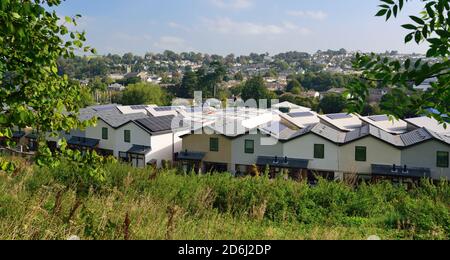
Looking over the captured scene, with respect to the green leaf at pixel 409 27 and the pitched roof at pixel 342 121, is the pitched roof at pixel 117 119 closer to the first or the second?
the pitched roof at pixel 342 121

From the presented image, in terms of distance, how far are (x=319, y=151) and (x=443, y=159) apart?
248 inches

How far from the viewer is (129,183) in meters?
9.16

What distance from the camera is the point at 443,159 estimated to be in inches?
860

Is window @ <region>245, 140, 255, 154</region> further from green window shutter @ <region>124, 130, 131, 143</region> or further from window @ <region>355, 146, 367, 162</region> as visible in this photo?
green window shutter @ <region>124, 130, 131, 143</region>

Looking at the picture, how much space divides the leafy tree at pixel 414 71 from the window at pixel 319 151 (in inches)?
835

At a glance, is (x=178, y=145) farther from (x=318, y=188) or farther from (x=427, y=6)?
(x=427, y=6)

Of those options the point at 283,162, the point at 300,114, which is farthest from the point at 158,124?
the point at 300,114

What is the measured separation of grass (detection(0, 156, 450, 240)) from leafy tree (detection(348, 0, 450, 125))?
8.10 ft

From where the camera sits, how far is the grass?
17.1 feet

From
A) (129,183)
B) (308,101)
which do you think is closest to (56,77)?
(129,183)

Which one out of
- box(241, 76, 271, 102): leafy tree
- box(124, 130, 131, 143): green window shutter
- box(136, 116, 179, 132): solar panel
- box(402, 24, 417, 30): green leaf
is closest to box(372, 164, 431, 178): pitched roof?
box(136, 116, 179, 132): solar panel

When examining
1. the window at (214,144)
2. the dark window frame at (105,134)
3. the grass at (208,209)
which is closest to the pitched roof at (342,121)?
the window at (214,144)
